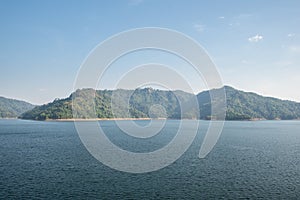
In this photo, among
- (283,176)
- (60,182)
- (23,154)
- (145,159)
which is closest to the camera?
(60,182)

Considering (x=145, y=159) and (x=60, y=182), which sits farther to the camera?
(x=145, y=159)

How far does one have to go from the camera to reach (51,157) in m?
67.6

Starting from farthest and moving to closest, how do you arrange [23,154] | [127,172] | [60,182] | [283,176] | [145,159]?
[23,154] < [145,159] < [127,172] < [283,176] < [60,182]

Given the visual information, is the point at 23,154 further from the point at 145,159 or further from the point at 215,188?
the point at 215,188

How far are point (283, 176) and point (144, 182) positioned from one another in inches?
1069

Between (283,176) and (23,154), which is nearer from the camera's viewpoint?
(283,176)

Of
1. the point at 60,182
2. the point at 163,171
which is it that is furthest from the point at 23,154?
the point at 163,171

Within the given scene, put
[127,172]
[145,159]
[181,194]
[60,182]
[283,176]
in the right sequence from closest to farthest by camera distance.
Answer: [181,194], [60,182], [283,176], [127,172], [145,159]

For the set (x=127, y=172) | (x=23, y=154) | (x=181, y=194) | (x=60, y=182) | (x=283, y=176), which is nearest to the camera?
(x=181, y=194)

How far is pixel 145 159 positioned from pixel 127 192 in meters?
28.2

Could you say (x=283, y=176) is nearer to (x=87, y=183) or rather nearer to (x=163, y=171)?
(x=163, y=171)

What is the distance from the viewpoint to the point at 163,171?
177 ft

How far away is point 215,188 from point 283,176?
55.6 ft

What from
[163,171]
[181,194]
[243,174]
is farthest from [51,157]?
[243,174]
